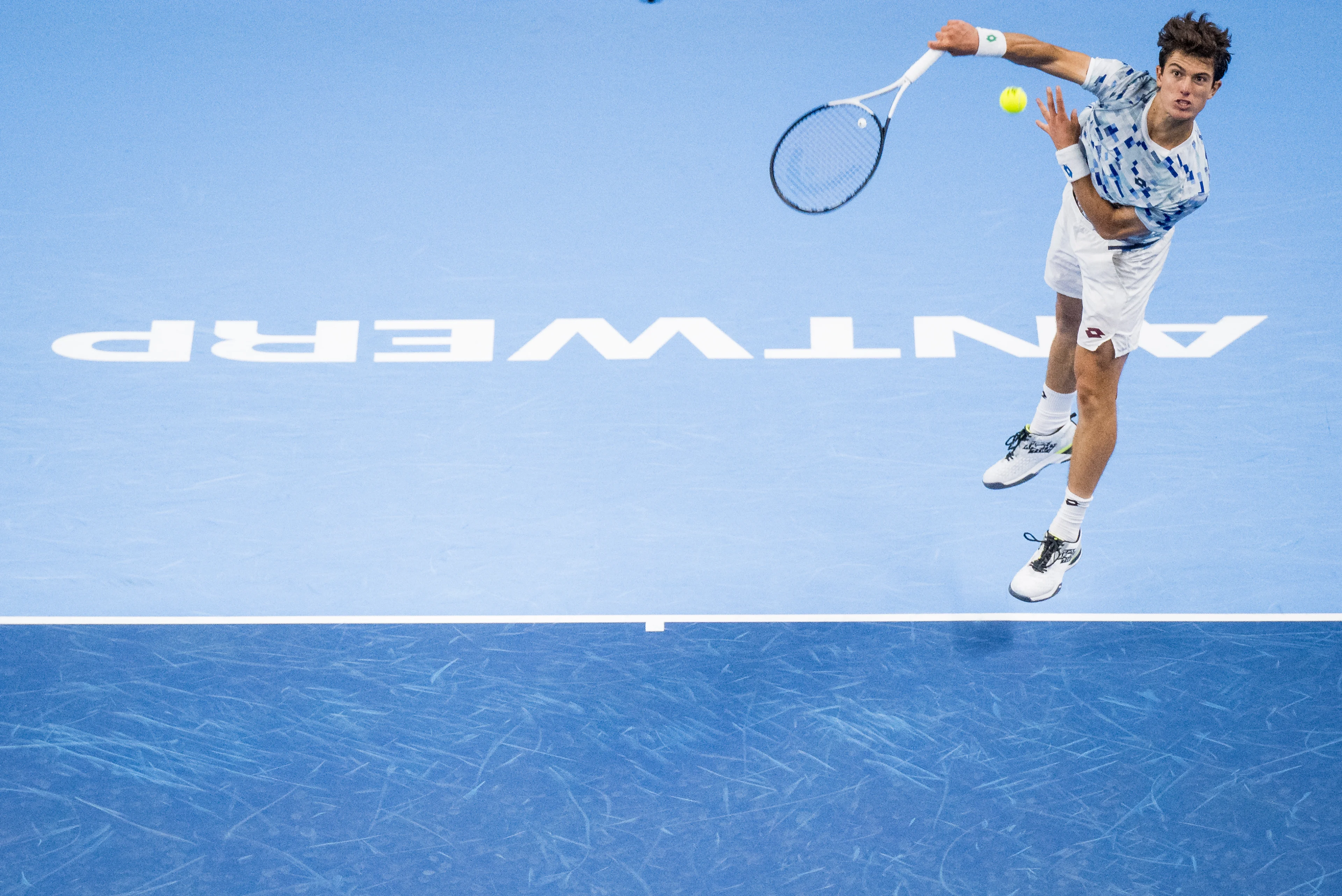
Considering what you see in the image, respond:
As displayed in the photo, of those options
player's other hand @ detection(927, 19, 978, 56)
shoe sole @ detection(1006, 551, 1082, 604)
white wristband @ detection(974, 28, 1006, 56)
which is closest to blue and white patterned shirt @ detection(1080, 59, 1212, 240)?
white wristband @ detection(974, 28, 1006, 56)

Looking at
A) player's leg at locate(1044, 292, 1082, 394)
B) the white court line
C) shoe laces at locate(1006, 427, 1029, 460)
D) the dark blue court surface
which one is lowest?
the dark blue court surface

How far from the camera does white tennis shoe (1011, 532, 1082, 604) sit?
5.43m

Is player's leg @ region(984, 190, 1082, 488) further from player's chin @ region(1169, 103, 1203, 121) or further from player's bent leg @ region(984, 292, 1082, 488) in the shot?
player's chin @ region(1169, 103, 1203, 121)

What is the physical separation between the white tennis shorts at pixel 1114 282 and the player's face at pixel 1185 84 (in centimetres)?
52

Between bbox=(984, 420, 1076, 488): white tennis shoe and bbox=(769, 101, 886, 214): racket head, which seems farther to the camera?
bbox=(984, 420, 1076, 488): white tennis shoe

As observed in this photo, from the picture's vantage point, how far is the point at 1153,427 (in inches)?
250

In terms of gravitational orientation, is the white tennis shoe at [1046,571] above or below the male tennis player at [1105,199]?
below

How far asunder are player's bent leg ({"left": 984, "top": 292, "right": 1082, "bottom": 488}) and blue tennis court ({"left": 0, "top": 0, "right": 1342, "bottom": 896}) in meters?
0.13

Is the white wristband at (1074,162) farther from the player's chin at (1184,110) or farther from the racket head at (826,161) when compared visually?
the racket head at (826,161)

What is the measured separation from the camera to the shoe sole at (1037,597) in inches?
213

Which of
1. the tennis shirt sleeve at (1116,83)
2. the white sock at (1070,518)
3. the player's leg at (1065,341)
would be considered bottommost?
the white sock at (1070,518)

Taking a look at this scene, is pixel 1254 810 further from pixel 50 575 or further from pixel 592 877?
pixel 50 575

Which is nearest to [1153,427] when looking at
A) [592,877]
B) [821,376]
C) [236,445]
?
[821,376]

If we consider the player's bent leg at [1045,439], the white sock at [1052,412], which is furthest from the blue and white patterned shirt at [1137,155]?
the white sock at [1052,412]
